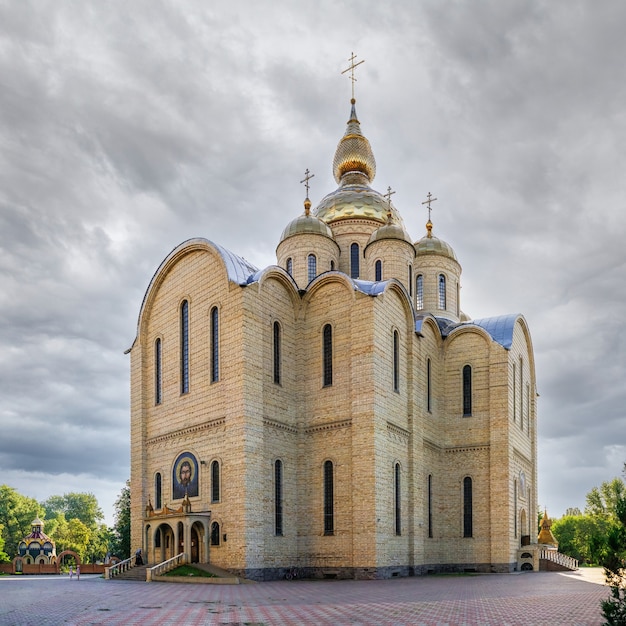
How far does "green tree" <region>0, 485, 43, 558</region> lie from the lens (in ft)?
205

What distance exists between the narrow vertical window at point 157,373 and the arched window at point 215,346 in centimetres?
407

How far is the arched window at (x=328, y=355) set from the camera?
26.4 m

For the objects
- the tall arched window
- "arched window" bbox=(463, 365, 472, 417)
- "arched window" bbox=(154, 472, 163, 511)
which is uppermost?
the tall arched window

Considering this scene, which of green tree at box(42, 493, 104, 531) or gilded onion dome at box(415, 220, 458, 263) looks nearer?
gilded onion dome at box(415, 220, 458, 263)

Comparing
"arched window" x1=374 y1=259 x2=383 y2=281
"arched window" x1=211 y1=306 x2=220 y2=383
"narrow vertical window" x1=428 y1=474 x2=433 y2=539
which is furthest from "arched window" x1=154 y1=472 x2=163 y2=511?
"arched window" x1=374 y1=259 x2=383 y2=281

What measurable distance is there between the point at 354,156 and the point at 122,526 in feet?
86.1

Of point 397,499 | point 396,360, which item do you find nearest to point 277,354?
point 396,360

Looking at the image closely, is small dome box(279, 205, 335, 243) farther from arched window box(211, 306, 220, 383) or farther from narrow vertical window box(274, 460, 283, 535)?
narrow vertical window box(274, 460, 283, 535)

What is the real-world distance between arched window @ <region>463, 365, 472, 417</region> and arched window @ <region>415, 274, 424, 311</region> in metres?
5.57

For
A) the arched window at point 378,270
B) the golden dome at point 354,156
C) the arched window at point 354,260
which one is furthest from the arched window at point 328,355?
the golden dome at point 354,156

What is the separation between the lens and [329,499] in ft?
83.2

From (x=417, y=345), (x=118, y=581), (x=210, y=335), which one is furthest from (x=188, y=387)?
(x=417, y=345)

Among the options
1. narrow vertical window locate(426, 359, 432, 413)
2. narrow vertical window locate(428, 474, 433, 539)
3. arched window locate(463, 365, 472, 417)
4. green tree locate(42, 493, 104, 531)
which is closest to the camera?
narrow vertical window locate(428, 474, 433, 539)

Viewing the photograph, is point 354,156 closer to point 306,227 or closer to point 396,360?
point 306,227
